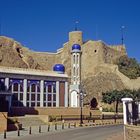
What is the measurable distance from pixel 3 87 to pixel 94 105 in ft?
96.1

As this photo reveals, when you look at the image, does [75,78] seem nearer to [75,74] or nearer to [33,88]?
[75,74]

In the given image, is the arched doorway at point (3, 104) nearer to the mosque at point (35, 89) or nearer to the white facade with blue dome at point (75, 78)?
the mosque at point (35, 89)

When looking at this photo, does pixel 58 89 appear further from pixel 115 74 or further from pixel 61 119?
pixel 115 74

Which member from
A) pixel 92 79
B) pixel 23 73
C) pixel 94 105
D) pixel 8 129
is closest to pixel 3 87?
pixel 23 73

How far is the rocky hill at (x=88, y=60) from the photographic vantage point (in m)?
88.0

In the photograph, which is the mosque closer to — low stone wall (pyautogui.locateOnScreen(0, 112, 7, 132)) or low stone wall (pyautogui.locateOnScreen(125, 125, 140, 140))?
low stone wall (pyautogui.locateOnScreen(0, 112, 7, 132))

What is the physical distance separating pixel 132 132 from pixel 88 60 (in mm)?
71259

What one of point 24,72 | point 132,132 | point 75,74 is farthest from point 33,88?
point 132,132

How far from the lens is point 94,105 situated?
8238cm

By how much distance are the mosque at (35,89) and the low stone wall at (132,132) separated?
31.1 meters

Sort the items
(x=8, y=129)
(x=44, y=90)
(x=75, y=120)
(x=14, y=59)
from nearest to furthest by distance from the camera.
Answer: (x=8, y=129)
(x=75, y=120)
(x=44, y=90)
(x=14, y=59)

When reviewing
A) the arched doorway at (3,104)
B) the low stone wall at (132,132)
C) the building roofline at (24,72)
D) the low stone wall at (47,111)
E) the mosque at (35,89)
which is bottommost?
the low stone wall at (132,132)

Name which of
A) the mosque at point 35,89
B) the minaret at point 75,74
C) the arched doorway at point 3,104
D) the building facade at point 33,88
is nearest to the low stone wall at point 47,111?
the arched doorway at point 3,104

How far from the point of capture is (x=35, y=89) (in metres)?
62.1
